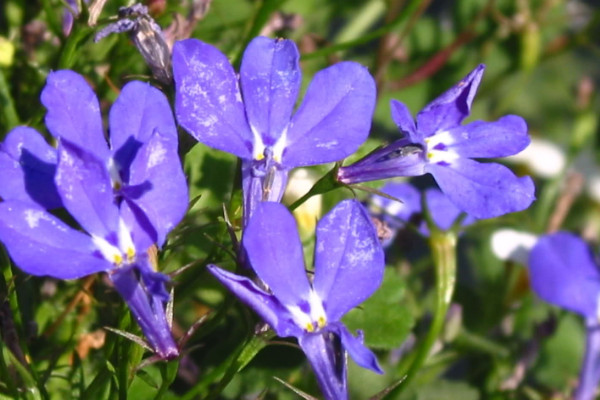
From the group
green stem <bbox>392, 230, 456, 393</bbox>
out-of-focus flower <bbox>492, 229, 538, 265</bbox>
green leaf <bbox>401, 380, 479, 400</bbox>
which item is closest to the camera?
green stem <bbox>392, 230, 456, 393</bbox>

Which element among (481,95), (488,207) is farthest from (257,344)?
(481,95)

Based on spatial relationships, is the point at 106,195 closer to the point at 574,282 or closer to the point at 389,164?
the point at 389,164

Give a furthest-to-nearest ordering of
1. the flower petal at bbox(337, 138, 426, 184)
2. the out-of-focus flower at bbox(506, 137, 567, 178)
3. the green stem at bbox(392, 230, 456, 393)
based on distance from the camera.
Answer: the out-of-focus flower at bbox(506, 137, 567, 178) < the green stem at bbox(392, 230, 456, 393) < the flower petal at bbox(337, 138, 426, 184)

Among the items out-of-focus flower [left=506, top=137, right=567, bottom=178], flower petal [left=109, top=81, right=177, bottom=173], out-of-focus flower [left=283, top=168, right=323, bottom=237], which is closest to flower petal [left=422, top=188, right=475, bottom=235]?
out-of-focus flower [left=283, top=168, right=323, bottom=237]

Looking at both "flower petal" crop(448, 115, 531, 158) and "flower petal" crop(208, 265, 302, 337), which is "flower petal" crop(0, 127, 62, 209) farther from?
"flower petal" crop(448, 115, 531, 158)

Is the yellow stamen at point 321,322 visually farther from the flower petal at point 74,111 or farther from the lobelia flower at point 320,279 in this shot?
the flower petal at point 74,111

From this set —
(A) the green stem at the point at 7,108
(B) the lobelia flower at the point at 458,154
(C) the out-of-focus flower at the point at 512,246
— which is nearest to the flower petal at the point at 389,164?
(B) the lobelia flower at the point at 458,154

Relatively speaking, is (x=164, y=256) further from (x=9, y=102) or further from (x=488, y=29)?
(x=488, y=29)
